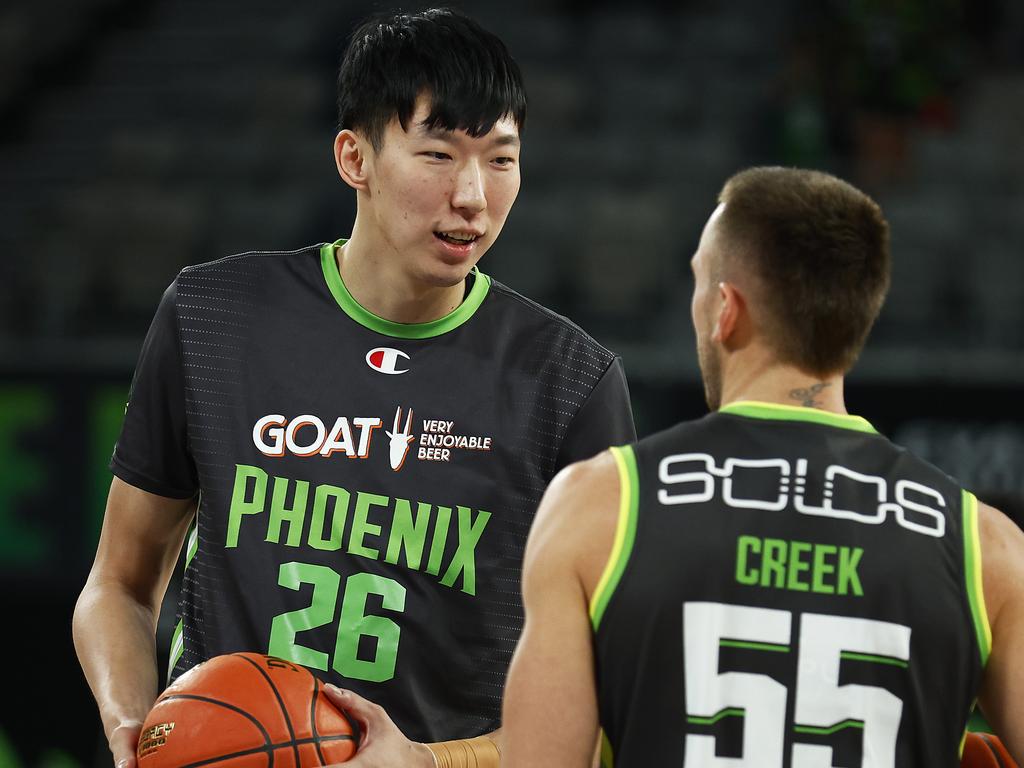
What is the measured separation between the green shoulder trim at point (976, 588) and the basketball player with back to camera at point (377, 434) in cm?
82

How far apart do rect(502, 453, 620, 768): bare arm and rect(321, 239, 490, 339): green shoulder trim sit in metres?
0.78

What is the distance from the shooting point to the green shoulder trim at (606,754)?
203 cm

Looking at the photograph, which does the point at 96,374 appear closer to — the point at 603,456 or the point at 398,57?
the point at 398,57

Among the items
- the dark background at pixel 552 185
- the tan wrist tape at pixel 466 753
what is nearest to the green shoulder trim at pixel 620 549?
the tan wrist tape at pixel 466 753

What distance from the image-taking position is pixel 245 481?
2559mm

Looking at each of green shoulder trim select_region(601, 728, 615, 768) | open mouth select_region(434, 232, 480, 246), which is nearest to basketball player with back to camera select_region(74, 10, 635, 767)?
open mouth select_region(434, 232, 480, 246)

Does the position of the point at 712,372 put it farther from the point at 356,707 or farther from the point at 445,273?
the point at 356,707

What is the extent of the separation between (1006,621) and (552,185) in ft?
21.8

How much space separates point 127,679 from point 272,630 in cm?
31

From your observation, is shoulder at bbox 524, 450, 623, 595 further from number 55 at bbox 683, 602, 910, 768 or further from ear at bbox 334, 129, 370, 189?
ear at bbox 334, 129, 370, 189

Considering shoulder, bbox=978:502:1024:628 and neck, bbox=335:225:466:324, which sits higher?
neck, bbox=335:225:466:324

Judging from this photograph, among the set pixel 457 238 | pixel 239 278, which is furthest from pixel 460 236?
pixel 239 278

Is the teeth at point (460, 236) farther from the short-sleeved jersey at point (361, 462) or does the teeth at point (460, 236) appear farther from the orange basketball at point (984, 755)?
the orange basketball at point (984, 755)

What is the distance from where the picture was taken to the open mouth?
8.28 ft
